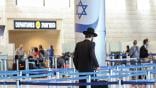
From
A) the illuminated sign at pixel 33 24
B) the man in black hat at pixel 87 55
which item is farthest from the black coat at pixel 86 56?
the illuminated sign at pixel 33 24

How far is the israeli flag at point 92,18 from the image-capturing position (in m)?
16.0

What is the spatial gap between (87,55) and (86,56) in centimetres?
3

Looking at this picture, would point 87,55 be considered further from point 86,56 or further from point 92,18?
point 92,18

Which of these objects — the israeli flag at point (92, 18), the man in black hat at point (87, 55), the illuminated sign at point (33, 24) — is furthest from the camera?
the illuminated sign at point (33, 24)

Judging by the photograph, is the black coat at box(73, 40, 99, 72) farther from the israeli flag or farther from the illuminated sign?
the illuminated sign

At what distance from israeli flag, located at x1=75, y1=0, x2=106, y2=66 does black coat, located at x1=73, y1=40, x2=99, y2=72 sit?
550 centimetres

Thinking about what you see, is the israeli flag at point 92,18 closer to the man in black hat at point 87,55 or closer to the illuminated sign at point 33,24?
the man in black hat at point 87,55

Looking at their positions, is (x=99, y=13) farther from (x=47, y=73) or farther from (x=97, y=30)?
(x=47, y=73)

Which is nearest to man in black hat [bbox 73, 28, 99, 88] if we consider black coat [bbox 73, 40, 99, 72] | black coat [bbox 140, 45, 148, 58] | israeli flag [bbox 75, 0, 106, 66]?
black coat [bbox 73, 40, 99, 72]

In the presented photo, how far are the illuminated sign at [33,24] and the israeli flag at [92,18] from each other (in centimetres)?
1667

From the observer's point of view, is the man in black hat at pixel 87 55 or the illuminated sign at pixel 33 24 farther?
the illuminated sign at pixel 33 24

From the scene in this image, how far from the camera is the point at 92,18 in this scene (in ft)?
52.7

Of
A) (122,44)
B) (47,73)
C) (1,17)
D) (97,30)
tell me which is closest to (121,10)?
(122,44)

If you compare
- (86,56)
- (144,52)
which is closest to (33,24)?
(144,52)
